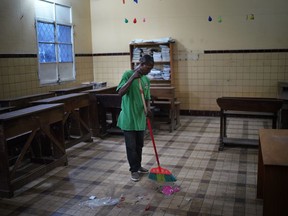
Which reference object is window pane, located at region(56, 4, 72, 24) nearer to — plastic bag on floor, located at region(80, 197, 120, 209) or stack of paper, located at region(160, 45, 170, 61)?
stack of paper, located at region(160, 45, 170, 61)

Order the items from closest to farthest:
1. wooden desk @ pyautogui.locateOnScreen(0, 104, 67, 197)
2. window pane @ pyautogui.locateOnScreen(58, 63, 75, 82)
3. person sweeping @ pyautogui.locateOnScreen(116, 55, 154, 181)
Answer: wooden desk @ pyautogui.locateOnScreen(0, 104, 67, 197) < person sweeping @ pyautogui.locateOnScreen(116, 55, 154, 181) < window pane @ pyautogui.locateOnScreen(58, 63, 75, 82)

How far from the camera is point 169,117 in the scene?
265 inches

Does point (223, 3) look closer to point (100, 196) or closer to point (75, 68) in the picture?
point (75, 68)

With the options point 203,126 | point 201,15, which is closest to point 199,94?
point 203,126

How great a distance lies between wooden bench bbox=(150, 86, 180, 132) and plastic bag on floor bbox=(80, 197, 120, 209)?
10.2 feet

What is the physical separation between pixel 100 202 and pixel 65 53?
16.0 feet

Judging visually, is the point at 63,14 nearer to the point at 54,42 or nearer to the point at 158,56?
the point at 54,42

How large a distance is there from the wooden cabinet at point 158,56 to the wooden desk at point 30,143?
3.70 m

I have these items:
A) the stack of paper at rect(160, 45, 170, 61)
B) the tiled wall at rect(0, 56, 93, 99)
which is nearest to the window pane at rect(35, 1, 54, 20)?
the tiled wall at rect(0, 56, 93, 99)

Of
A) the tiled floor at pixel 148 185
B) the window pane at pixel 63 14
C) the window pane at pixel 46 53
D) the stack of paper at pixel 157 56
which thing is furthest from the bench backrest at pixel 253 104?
the window pane at pixel 63 14

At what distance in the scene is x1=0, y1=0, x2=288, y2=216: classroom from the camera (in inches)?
135

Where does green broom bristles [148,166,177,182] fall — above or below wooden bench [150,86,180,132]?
below

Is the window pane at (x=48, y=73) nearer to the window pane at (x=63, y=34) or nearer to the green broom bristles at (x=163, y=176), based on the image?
the window pane at (x=63, y=34)

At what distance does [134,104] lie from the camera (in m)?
3.84
